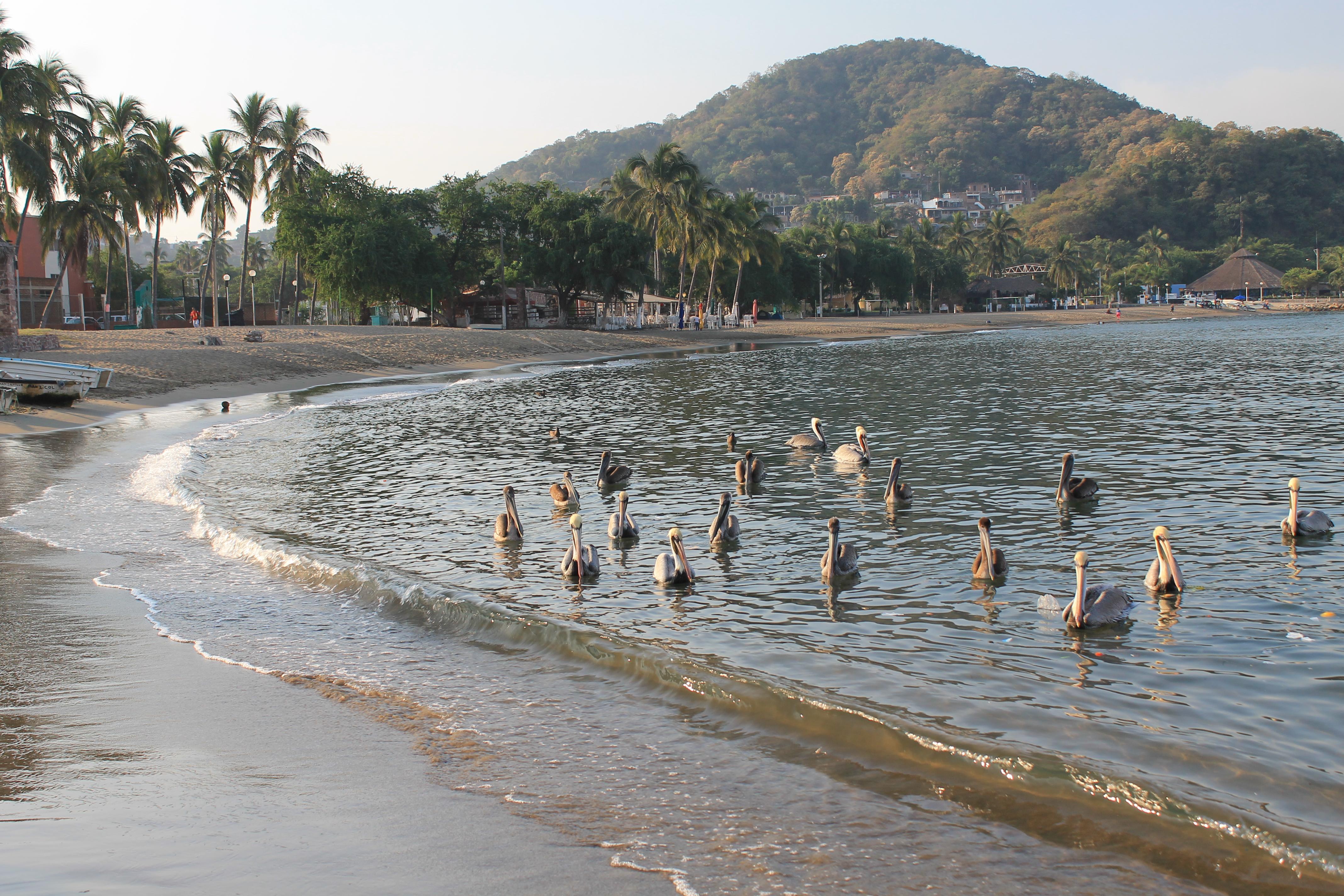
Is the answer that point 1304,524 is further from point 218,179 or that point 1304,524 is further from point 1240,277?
point 1240,277

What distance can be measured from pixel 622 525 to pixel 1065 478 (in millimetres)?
6508

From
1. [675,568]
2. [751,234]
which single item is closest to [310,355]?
[675,568]

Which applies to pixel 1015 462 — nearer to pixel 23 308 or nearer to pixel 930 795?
pixel 930 795

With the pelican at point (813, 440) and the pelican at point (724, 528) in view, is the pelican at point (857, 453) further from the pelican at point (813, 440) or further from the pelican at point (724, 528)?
the pelican at point (724, 528)

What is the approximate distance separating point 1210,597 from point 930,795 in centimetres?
535

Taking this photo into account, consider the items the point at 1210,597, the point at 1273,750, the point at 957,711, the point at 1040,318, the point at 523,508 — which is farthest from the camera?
the point at 1040,318

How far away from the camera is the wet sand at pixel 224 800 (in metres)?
5.05

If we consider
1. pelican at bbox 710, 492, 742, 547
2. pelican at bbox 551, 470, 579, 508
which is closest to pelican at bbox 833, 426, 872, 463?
pelican at bbox 551, 470, 579, 508

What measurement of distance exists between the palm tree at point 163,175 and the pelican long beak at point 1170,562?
62009 millimetres

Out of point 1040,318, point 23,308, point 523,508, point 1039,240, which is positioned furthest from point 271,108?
point 1039,240

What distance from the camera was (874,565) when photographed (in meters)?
11.5

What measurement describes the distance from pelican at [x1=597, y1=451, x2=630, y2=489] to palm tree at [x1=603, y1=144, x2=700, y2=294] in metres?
65.0

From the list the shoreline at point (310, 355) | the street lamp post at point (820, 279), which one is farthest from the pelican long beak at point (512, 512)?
the street lamp post at point (820, 279)

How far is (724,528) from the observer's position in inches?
500
